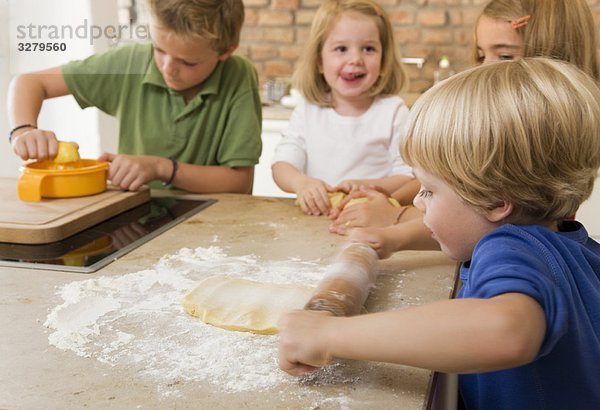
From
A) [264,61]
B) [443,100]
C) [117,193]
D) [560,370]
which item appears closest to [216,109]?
[117,193]

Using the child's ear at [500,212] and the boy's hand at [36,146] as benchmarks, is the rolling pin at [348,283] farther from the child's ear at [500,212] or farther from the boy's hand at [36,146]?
the boy's hand at [36,146]

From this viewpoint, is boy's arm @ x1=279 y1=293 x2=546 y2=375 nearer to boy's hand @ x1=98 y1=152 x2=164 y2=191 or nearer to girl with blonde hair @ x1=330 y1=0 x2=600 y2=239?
girl with blonde hair @ x1=330 y1=0 x2=600 y2=239

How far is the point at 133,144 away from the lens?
1.85 m

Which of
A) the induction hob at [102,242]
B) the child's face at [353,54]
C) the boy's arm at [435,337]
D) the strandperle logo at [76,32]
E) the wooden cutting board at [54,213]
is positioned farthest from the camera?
the strandperle logo at [76,32]

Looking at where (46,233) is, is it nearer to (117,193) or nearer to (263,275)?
(117,193)

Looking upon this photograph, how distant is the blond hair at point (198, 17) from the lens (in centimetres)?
154

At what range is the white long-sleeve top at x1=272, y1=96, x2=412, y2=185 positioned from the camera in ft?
6.01

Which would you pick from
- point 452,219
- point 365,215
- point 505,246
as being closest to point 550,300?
point 505,246

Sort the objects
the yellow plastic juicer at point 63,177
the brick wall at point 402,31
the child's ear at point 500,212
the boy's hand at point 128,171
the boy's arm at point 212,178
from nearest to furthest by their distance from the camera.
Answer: the child's ear at point 500,212 < the yellow plastic juicer at point 63,177 < the boy's hand at point 128,171 < the boy's arm at point 212,178 < the brick wall at point 402,31

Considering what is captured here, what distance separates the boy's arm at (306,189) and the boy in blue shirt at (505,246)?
1.94 feet

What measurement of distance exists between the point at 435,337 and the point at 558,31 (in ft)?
3.63

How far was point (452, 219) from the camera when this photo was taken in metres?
0.84

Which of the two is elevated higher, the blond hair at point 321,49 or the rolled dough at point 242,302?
the blond hair at point 321,49

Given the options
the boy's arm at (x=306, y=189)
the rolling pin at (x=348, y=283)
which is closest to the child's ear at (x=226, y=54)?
the boy's arm at (x=306, y=189)
